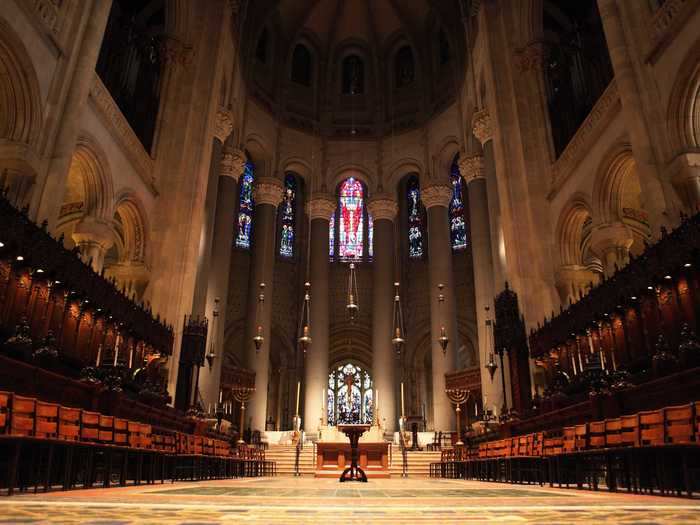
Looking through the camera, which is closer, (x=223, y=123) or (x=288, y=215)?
(x=223, y=123)

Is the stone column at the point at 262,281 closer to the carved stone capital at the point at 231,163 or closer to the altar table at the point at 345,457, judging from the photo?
the carved stone capital at the point at 231,163

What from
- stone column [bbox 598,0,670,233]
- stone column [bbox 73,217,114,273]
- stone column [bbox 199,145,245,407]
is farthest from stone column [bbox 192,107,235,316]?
stone column [bbox 598,0,670,233]

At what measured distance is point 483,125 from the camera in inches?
Result: 767

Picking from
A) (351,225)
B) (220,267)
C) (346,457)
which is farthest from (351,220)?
(346,457)

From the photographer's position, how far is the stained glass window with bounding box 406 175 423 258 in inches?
1122

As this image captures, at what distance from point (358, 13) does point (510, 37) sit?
1188cm

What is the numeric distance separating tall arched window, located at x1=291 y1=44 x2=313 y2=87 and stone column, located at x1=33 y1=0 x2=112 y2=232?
1722cm

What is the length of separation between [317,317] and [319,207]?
5.15m

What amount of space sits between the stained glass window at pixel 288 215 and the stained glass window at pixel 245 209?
162cm

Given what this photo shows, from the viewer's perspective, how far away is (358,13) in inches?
1091

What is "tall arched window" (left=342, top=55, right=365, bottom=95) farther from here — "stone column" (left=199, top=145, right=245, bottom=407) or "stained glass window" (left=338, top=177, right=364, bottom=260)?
"stone column" (left=199, top=145, right=245, bottom=407)

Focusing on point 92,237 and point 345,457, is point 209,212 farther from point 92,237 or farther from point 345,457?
point 345,457

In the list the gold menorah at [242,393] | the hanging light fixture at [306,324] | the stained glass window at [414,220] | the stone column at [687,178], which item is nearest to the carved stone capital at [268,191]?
the hanging light fixture at [306,324]

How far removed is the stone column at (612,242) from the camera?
13.5m
